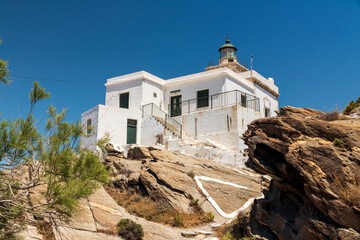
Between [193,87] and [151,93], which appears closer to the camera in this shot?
[193,87]

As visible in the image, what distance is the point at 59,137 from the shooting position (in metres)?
7.57

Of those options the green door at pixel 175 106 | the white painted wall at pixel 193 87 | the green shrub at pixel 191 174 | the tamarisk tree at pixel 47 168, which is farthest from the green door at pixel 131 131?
the tamarisk tree at pixel 47 168

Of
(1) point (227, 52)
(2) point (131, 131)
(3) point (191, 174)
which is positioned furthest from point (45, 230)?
(1) point (227, 52)

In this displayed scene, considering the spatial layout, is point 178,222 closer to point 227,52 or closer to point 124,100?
point 124,100

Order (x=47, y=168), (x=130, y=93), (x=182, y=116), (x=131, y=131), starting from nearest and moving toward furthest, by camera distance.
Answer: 1. (x=47, y=168)
2. (x=131, y=131)
3. (x=182, y=116)
4. (x=130, y=93)

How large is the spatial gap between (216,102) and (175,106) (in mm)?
3873

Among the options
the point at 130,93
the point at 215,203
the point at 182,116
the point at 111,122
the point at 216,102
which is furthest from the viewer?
the point at 130,93

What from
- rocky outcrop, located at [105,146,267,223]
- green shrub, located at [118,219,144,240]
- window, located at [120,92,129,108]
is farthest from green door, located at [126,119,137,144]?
green shrub, located at [118,219,144,240]

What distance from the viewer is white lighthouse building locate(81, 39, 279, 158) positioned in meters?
25.7

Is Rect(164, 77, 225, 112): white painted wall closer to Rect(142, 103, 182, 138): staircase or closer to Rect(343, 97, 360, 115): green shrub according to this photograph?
Rect(142, 103, 182, 138): staircase

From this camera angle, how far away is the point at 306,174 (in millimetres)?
8695

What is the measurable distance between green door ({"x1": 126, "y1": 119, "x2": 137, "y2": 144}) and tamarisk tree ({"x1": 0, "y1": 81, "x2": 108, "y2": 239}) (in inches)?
748

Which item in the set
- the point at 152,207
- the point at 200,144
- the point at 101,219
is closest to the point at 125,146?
the point at 200,144

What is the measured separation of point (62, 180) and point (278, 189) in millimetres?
6453
